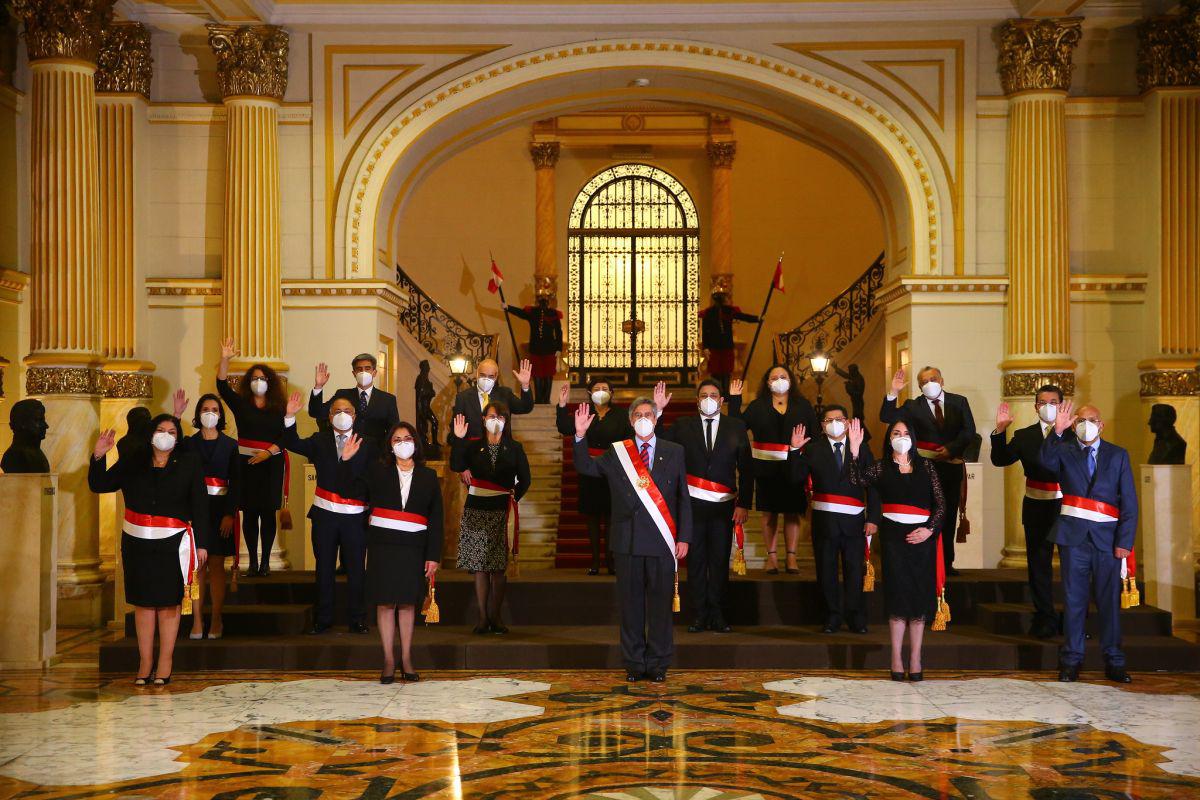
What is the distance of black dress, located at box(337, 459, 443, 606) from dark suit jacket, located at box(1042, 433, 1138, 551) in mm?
3327

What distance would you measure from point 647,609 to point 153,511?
8.55 feet

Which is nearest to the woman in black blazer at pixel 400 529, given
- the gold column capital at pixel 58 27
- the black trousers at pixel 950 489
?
the black trousers at pixel 950 489

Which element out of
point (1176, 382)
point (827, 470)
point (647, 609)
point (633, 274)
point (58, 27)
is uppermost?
point (58, 27)

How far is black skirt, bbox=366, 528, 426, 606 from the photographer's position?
6.86m

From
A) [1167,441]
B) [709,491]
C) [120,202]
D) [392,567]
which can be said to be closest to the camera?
[392,567]

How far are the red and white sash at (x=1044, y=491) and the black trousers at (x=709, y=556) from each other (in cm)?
178

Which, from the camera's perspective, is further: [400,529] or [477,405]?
[477,405]

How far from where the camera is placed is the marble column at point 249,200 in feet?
34.0

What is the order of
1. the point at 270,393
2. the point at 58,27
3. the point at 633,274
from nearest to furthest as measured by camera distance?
the point at 270,393 → the point at 58,27 → the point at 633,274

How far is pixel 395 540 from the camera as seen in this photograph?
6.89 metres

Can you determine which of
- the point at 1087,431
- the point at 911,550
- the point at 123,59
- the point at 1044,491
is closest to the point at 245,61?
the point at 123,59

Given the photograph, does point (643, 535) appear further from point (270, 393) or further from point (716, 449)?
point (270, 393)

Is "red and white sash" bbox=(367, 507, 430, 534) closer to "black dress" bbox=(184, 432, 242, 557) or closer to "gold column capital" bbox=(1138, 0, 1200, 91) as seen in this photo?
"black dress" bbox=(184, 432, 242, 557)

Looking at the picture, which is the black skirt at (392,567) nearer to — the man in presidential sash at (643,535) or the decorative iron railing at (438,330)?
the man in presidential sash at (643,535)
